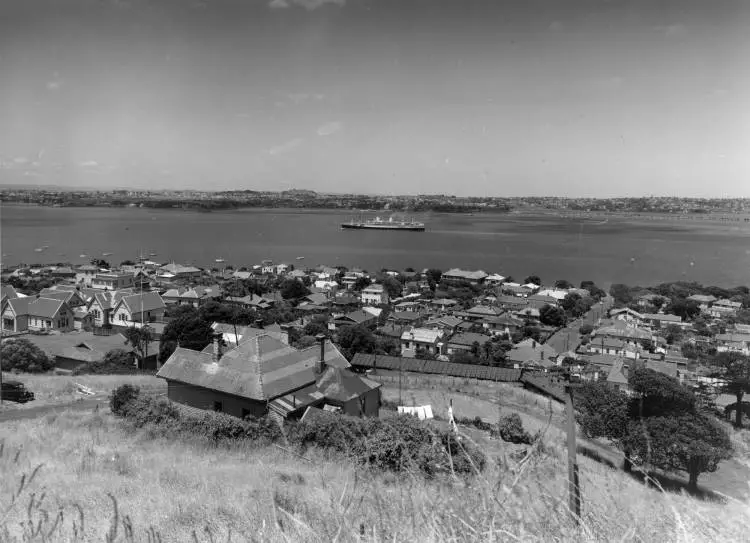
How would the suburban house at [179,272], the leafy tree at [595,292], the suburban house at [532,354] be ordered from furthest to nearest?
the suburban house at [179,272], the leafy tree at [595,292], the suburban house at [532,354]

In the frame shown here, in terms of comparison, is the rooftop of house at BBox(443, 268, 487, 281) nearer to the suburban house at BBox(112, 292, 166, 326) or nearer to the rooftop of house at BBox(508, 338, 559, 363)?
the rooftop of house at BBox(508, 338, 559, 363)

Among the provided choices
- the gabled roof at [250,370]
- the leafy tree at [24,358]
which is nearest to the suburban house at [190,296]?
the leafy tree at [24,358]

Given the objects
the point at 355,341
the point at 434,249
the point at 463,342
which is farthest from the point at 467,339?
the point at 434,249

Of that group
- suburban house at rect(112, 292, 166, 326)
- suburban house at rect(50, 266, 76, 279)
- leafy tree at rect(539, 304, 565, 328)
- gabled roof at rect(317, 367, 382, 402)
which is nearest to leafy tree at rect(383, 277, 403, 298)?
leafy tree at rect(539, 304, 565, 328)

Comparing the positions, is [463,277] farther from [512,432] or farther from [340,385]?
[340,385]

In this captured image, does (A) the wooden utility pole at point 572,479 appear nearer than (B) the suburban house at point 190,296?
Yes

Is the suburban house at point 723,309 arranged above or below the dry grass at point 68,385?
below

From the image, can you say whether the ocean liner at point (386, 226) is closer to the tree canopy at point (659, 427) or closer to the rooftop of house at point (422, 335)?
the rooftop of house at point (422, 335)
